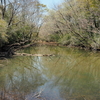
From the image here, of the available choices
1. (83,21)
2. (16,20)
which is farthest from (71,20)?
(16,20)

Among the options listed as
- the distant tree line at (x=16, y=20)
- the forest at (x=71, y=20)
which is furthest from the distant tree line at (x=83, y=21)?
the distant tree line at (x=16, y=20)

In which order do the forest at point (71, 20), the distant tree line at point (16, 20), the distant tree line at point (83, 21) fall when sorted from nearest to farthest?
the distant tree line at point (16, 20) < the forest at point (71, 20) < the distant tree line at point (83, 21)

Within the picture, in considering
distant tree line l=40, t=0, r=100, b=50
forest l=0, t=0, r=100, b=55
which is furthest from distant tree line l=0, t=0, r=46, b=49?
→ distant tree line l=40, t=0, r=100, b=50

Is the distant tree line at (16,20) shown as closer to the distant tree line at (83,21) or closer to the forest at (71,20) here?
the forest at (71,20)

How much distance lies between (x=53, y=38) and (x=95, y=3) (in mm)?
12868

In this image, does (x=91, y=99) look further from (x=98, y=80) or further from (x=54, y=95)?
(x=98, y=80)

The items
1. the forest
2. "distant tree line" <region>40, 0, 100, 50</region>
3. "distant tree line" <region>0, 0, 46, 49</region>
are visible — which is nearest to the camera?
"distant tree line" <region>0, 0, 46, 49</region>

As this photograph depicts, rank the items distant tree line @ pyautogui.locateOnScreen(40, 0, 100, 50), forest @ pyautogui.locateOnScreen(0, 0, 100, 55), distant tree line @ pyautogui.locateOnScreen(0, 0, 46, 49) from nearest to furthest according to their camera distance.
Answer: distant tree line @ pyautogui.locateOnScreen(0, 0, 46, 49), forest @ pyautogui.locateOnScreen(0, 0, 100, 55), distant tree line @ pyautogui.locateOnScreen(40, 0, 100, 50)

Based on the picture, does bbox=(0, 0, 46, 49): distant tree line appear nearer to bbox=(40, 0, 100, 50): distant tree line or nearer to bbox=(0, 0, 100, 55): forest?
bbox=(0, 0, 100, 55): forest

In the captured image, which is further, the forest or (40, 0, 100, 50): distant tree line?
(40, 0, 100, 50): distant tree line

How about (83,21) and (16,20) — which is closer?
(83,21)

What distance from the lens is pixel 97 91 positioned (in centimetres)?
516

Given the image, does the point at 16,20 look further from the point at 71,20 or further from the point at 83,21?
the point at 83,21

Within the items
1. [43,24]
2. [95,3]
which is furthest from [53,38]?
[95,3]
